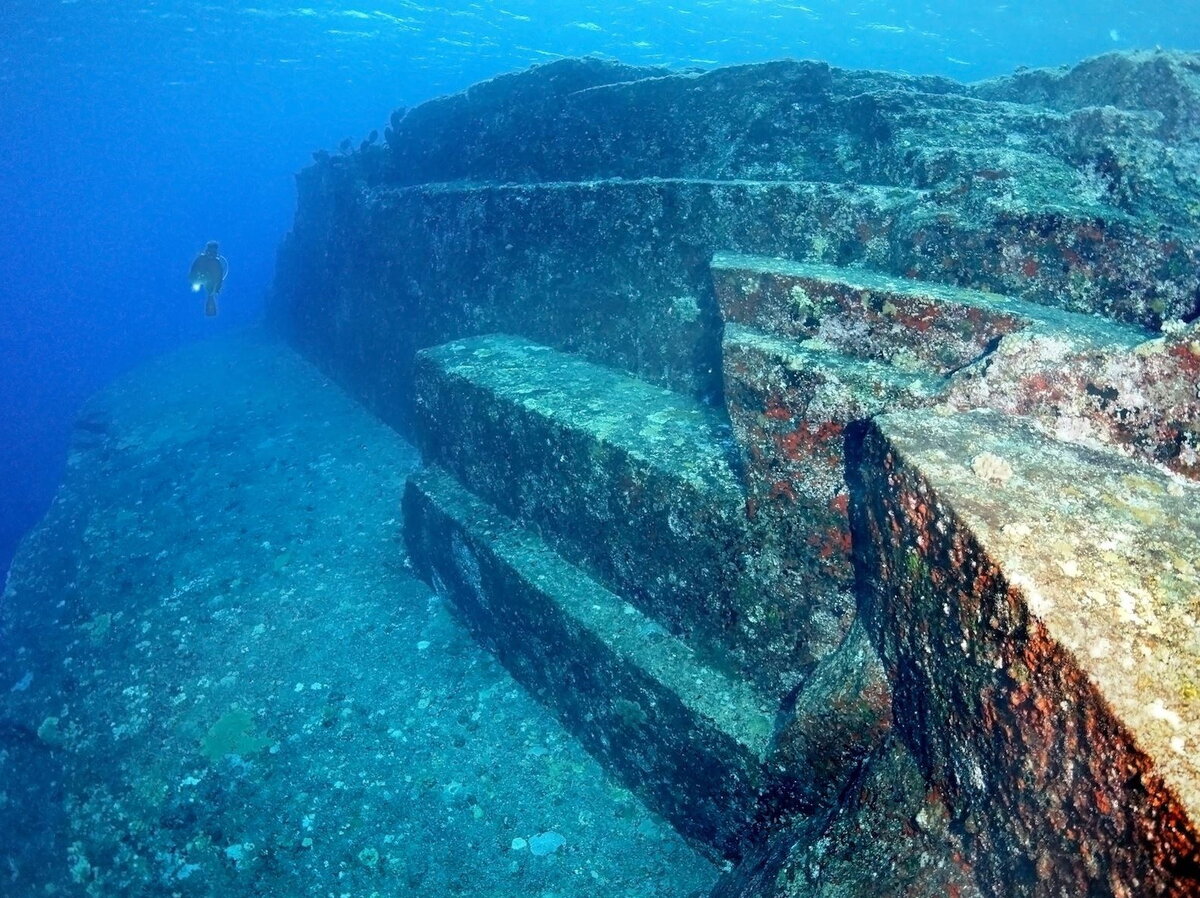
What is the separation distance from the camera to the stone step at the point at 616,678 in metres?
3.29

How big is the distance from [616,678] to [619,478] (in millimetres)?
1223

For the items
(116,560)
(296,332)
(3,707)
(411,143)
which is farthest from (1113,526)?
(296,332)

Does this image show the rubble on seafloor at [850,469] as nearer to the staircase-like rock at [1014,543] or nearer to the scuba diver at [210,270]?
the staircase-like rock at [1014,543]

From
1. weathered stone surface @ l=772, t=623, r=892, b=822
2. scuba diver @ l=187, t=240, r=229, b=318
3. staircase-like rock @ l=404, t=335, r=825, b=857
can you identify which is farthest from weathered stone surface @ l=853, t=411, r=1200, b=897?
scuba diver @ l=187, t=240, r=229, b=318

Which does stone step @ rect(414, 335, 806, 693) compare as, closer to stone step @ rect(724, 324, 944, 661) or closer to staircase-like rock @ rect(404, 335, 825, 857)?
staircase-like rock @ rect(404, 335, 825, 857)

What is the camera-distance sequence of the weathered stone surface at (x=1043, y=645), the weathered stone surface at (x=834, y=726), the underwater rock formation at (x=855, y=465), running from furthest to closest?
the weathered stone surface at (x=834, y=726)
the underwater rock formation at (x=855, y=465)
the weathered stone surface at (x=1043, y=645)

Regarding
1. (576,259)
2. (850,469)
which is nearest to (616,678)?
(850,469)

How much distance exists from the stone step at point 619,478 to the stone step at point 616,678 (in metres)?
0.14

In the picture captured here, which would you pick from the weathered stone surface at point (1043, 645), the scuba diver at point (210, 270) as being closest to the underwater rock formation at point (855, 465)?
the weathered stone surface at point (1043, 645)

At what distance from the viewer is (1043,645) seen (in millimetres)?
1510

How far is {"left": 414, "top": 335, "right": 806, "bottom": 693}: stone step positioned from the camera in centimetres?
337

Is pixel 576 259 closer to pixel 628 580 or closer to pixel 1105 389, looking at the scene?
pixel 628 580

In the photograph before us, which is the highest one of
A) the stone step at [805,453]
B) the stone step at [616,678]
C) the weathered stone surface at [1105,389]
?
the weathered stone surface at [1105,389]

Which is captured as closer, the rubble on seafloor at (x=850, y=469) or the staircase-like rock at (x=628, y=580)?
the rubble on seafloor at (x=850, y=469)
